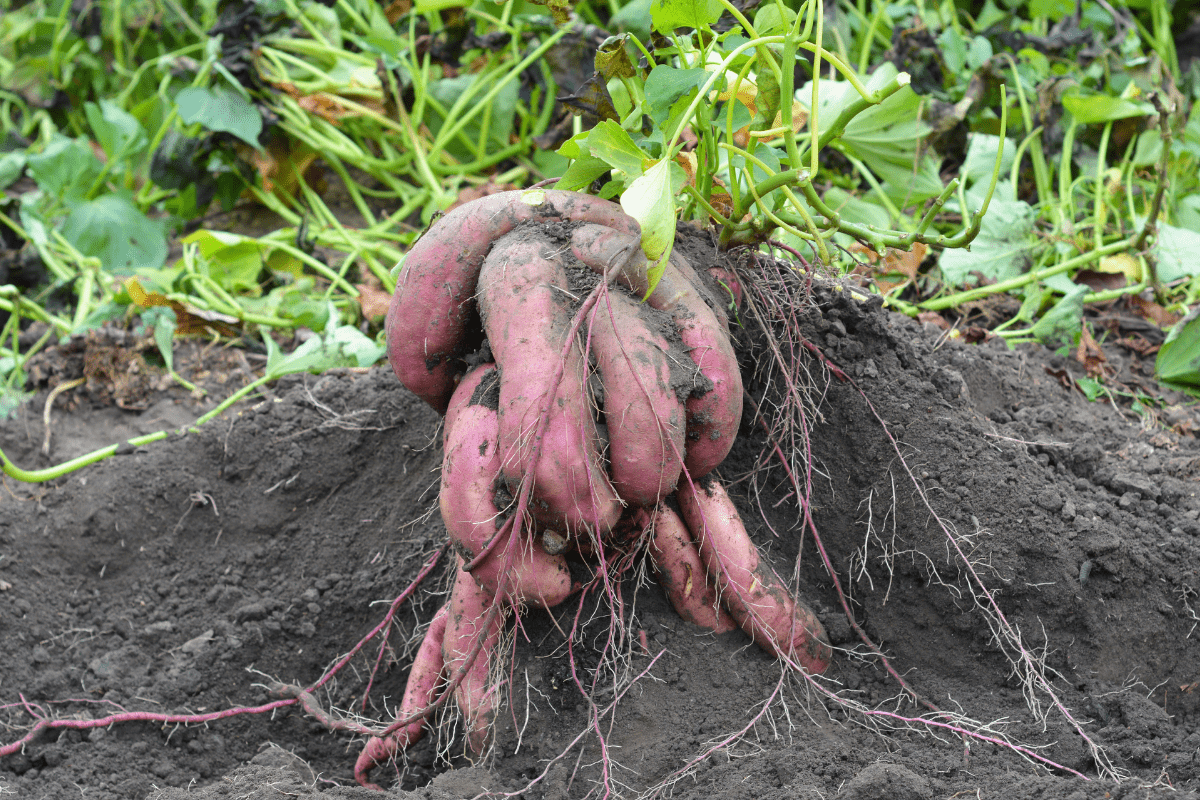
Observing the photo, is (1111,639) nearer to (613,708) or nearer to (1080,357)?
(613,708)

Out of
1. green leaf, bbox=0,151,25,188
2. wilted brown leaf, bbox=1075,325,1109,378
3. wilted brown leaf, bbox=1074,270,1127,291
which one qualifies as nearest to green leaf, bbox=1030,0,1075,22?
wilted brown leaf, bbox=1074,270,1127,291

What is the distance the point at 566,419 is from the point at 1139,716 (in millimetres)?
947

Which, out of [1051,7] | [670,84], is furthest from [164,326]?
[1051,7]

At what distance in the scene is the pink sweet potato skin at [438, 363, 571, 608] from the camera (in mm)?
1286

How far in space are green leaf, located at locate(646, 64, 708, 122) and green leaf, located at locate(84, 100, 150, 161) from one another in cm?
233

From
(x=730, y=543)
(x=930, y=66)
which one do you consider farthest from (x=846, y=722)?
(x=930, y=66)

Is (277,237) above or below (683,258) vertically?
below

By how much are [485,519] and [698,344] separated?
0.40 meters

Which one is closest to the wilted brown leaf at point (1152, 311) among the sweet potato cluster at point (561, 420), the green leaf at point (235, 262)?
the sweet potato cluster at point (561, 420)

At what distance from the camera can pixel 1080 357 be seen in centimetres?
216

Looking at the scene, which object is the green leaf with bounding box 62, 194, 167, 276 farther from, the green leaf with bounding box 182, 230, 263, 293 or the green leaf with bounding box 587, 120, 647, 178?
the green leaf with bounding box 587, 120, 647, 178

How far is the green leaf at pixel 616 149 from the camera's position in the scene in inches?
48.2

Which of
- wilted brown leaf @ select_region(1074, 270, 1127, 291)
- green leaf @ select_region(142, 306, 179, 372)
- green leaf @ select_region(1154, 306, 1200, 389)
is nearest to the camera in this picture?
green leaf @ select_region(1154, 306, 1200, 389)

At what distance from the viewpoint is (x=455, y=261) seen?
1.38m
